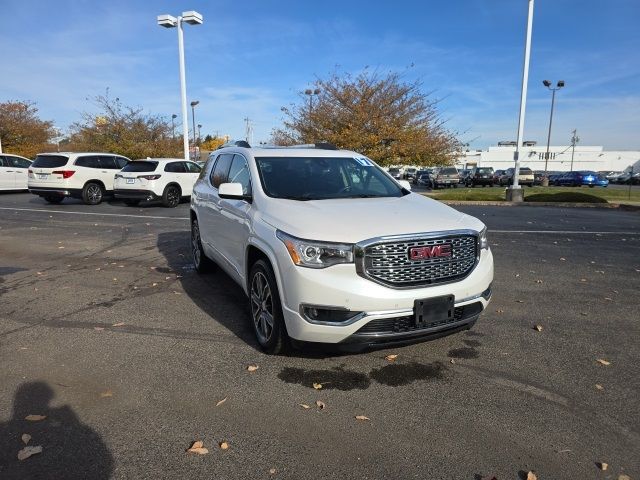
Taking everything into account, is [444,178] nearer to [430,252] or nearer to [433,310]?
[430,252]

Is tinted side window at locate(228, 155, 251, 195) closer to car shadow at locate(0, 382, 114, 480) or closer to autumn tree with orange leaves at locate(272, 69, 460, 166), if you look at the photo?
car shadow at locate(0, 382, 114, 480)

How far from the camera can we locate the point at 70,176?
53.5 ft

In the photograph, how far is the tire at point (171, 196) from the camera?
16.3 metres

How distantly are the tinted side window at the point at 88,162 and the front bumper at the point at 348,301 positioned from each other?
613 inches

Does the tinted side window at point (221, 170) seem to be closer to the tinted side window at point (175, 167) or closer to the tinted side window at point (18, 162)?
the tinted side window at point (175, 167)

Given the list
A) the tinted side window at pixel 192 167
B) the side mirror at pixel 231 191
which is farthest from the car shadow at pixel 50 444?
the tinted side window at pixel 192 167

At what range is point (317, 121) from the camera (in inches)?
916

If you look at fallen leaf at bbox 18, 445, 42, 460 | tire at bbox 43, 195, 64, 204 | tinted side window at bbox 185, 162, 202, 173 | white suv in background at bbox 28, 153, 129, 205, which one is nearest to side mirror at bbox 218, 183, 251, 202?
fallen leaf at bbox 18, 445, 42, 460

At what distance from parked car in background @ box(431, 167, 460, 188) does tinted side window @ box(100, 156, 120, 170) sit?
26373 mm

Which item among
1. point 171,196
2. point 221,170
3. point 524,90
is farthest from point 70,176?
point 524,90

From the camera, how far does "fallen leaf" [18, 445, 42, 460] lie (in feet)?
8.93

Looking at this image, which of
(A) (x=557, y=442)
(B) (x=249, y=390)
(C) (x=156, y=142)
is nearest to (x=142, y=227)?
(B) (x=249, y=390)

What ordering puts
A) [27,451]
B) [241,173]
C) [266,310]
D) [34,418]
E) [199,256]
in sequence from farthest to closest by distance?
[199,256] < [241,173] < [266,310] < [34,418] < [27,451]

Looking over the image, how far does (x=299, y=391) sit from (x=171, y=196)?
14.3 metres
